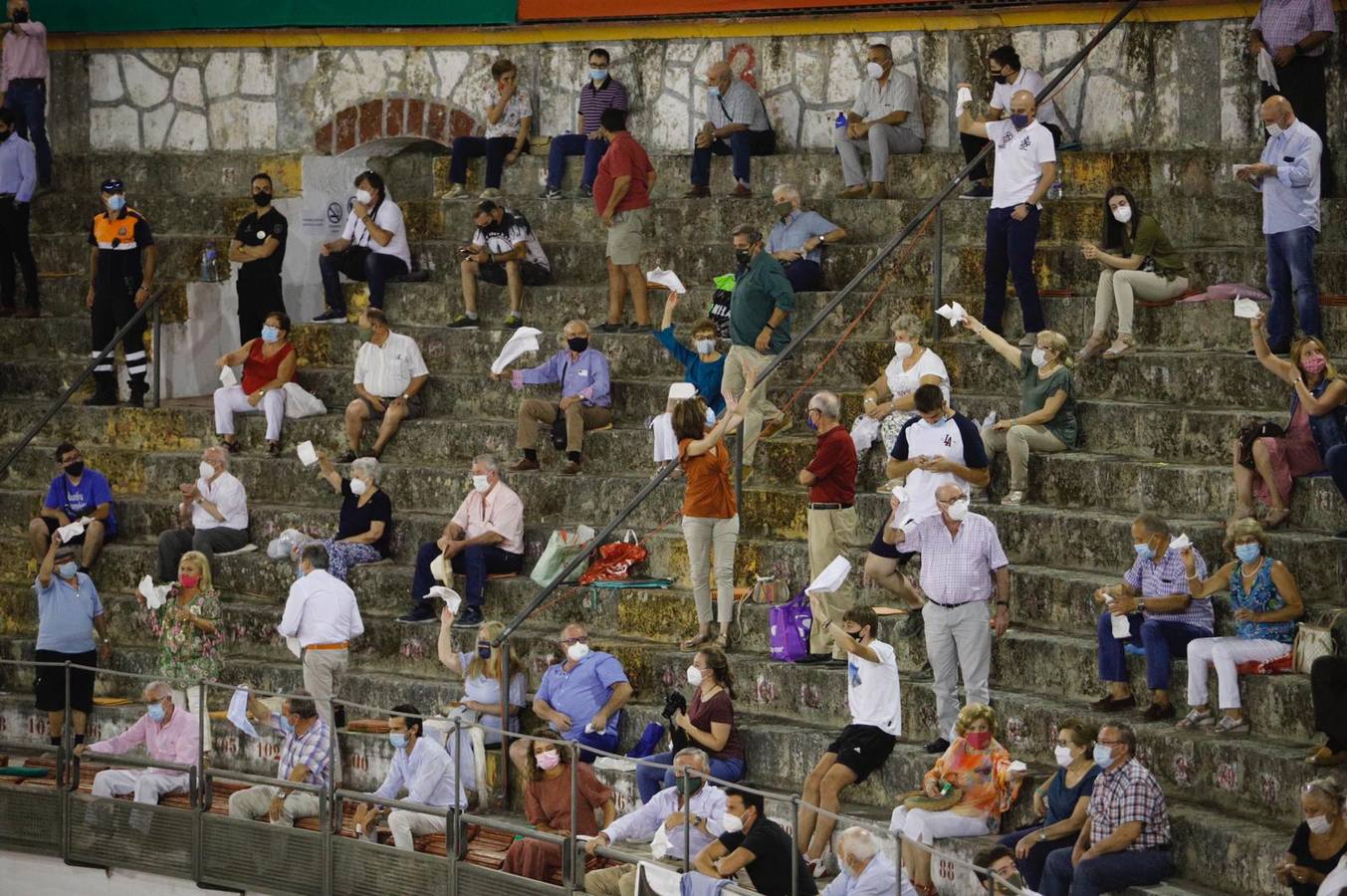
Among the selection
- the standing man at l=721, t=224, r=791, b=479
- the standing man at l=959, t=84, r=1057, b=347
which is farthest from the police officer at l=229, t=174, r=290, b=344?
the standing man at l=959, t=84, r=1057, b=347

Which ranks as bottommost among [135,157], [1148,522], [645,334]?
[1148,522]

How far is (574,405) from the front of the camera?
53.6 feet

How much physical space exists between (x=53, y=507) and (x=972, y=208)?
22.2 feet

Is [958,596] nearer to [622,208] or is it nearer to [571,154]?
[622,208]

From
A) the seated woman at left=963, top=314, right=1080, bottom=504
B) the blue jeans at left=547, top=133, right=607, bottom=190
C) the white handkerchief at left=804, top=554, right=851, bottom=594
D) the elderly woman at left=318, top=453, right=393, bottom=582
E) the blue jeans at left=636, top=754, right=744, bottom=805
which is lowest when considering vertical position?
the blue jeans at left=636, top=754, right=744, bottom=805

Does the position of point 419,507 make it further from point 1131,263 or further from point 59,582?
point 1131,263

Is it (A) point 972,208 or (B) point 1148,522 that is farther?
(A) point 972,208

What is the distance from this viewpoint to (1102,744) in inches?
450

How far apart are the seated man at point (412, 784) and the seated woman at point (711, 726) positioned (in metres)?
1.06

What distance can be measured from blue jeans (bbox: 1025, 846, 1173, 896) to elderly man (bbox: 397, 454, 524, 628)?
5.29 meters

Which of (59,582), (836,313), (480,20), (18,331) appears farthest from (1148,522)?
(18,331)

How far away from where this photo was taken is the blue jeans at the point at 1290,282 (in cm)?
1412

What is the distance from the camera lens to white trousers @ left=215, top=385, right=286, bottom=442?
17594 millimetres

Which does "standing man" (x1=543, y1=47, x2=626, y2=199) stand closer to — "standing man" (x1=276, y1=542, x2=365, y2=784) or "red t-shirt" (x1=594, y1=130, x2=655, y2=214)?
"red t-shirt" (x1=594, y1=130, x2=655, y2=214)
